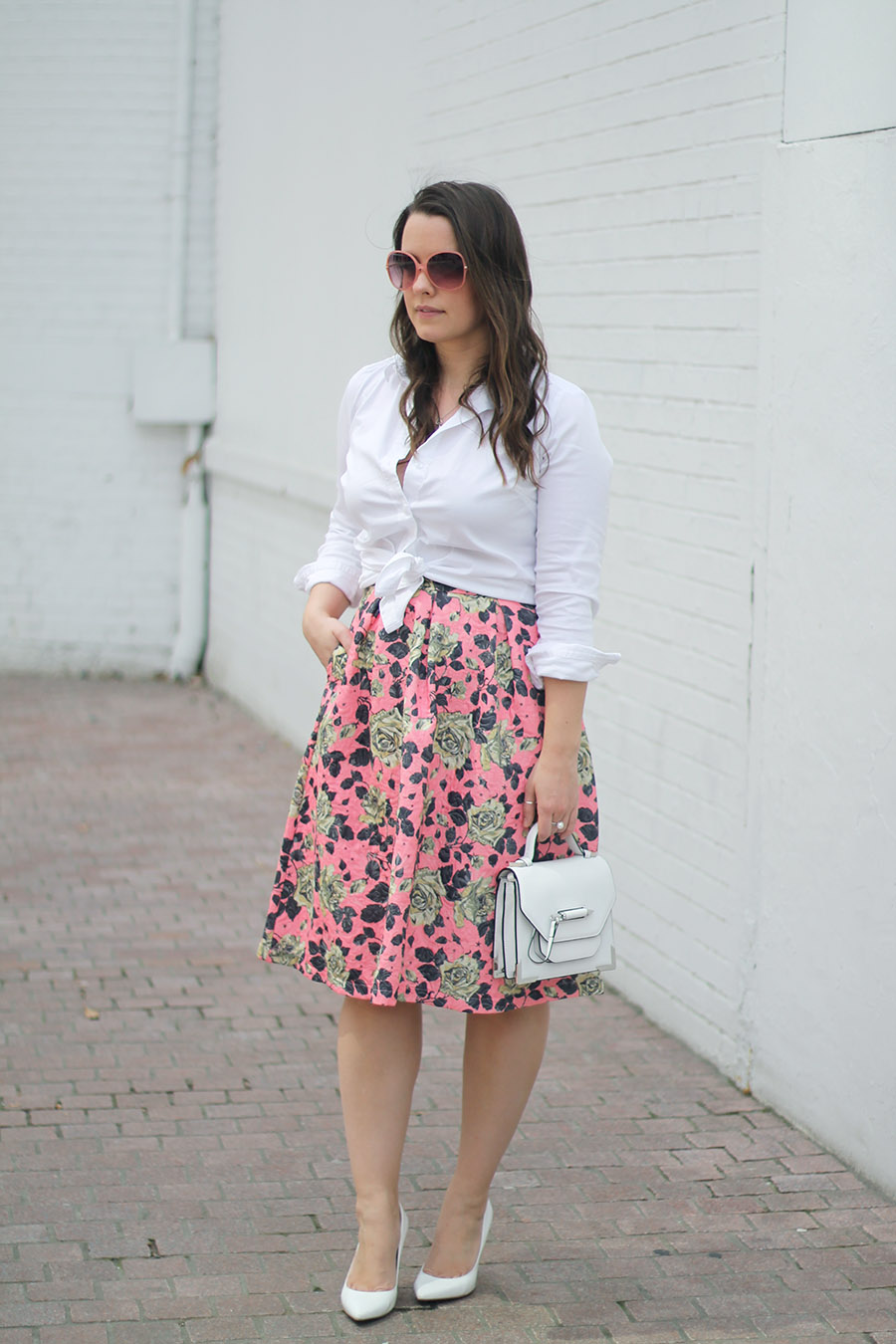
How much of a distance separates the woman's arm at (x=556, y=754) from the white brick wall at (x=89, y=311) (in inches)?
303

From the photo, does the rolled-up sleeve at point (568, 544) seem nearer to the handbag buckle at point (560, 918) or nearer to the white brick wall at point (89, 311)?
the handbag buckle at point (560, 918)

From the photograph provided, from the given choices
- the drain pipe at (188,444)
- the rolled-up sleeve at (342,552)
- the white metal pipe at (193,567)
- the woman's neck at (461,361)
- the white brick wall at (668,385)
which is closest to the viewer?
the woman's neck at (461,361)

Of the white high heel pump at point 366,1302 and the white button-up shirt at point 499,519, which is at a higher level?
the white button-up shirt at point 499,519

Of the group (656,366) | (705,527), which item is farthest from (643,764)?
(656,366)

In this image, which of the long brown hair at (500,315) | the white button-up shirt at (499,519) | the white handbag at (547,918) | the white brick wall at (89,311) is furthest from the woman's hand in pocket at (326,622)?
the white brick wall at (89,311)

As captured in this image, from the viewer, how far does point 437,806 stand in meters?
2.95

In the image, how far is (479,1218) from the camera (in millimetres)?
3164

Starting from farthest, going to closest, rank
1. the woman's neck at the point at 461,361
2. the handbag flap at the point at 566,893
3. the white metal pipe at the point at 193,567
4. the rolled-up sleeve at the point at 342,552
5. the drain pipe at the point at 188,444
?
1. the white metal pipe at the point at 193,567
2. the drain pipe at the point at 188,444
3. the rolled-up sleeve at the point at 342,552
4. the woman's neck at the point at 461,361
5. the handbag flap at the point at 566,893

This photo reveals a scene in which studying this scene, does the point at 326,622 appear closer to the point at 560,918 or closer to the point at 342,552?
the point at 342,552

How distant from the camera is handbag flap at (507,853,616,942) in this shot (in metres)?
2.87

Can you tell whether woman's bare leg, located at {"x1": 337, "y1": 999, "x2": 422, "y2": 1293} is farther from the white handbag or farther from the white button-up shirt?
the white button-up shirt

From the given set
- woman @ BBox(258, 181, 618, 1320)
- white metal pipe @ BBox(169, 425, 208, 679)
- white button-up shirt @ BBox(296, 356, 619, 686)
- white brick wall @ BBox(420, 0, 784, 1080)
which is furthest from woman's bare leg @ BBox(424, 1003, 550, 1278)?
white metal pipe @ BBox(169, 425, 208, 679)

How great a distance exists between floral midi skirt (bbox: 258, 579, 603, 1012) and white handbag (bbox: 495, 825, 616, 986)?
0.06 metres

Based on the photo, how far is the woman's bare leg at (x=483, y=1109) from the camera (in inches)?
122
